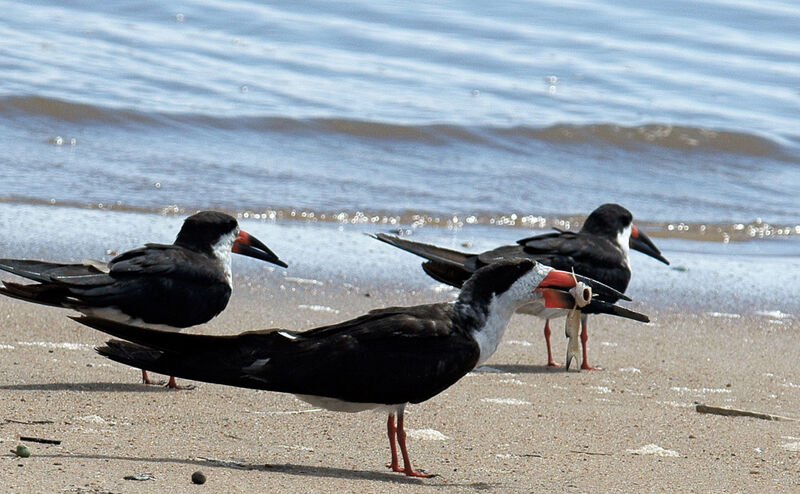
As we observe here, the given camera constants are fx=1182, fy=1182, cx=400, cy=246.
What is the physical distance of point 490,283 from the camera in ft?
15.1

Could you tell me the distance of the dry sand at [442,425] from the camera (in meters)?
4.15

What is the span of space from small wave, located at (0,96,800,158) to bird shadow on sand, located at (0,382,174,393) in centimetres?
764

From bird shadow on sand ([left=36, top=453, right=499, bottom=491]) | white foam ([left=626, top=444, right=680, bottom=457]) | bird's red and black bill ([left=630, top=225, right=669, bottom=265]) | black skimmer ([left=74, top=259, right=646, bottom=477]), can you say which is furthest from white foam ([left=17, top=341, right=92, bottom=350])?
bird's red and black bill ([left=630, top=225, right=669, bottom=265])

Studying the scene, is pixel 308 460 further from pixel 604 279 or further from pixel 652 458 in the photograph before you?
pixel 604 279

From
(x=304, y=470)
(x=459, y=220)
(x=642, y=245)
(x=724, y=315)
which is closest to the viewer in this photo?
(x=304, y=470)

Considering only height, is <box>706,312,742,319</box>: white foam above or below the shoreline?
above

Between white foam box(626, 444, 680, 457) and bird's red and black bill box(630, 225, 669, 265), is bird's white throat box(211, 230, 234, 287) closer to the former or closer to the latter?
white foam box(626, 444, 680, 457)

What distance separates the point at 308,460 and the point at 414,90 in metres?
11.4

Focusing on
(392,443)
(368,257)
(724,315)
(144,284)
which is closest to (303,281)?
(368,257)

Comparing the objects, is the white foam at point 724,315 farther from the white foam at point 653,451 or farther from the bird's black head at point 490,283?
the bird's black head at point 490,283

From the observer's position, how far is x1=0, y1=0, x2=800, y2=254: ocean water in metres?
10.9

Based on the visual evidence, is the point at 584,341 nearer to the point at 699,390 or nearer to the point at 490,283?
the point at 699,390

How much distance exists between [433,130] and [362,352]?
9.41 metres

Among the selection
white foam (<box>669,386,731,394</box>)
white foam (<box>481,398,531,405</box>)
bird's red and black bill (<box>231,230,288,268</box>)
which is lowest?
white foam (<box>481,398,531,405</box>)
